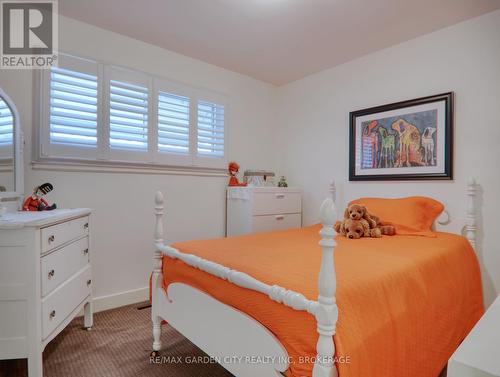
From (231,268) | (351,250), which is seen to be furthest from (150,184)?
(351,250)

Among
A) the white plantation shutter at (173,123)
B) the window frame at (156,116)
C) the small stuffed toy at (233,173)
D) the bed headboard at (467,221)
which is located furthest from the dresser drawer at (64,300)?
the bed headboard at (467,221)

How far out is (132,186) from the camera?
270cm

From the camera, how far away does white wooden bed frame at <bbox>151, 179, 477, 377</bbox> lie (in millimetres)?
909

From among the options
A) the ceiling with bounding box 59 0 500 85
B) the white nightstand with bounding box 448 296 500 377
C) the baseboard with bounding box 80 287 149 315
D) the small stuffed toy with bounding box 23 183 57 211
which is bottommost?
the baseboard with bounding box 80 287 149 315

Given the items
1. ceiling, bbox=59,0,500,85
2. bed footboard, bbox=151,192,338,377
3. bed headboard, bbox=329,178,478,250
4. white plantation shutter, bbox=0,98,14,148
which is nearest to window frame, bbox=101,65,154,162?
ceiling, bbox=59,0,500,85

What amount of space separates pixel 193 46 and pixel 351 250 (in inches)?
91.8

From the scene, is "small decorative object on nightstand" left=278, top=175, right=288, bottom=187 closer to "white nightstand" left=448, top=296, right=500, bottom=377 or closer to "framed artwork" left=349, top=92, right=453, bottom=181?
"framed artwork" left=349, top=92, right=453, bottom=181

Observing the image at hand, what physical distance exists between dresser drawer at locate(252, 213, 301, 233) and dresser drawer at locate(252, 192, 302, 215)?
0.05m

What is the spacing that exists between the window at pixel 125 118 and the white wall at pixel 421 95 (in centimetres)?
105

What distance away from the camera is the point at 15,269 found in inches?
57.5

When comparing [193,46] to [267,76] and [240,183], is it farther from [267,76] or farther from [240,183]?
[240,183]

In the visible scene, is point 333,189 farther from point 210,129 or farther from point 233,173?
point 210,129

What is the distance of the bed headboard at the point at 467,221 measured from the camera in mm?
2227

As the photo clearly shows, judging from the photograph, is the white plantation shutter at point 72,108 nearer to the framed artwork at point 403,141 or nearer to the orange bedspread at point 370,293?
the orange bedspread at point 370,293
